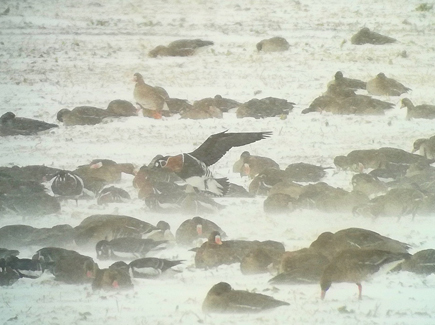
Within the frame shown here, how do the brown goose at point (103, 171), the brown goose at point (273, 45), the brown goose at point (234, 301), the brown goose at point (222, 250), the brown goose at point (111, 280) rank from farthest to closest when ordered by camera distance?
1. the brown goose at point (273, 45)
2. the brown goose at point (103, 171)
3. the brown goose at point (222, 250)
4. the brown goose at point (111, 280)
5. the brown goose at point (234, 301)

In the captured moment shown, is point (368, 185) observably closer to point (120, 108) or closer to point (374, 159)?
point (374, 159)

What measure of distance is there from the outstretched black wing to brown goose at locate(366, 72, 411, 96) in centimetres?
350

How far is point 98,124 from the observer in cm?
976

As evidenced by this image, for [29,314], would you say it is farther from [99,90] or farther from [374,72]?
[374,72]

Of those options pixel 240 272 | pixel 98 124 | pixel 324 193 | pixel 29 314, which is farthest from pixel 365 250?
pixel 98 124

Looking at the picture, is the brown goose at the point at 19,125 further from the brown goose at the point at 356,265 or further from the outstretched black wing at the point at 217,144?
the brown goose at the point at 356,265

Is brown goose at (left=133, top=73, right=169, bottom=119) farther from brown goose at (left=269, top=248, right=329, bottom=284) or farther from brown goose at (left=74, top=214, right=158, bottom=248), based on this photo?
brown goose at (left=269, top=248, right=329, bottom=284)

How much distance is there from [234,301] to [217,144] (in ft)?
9.72

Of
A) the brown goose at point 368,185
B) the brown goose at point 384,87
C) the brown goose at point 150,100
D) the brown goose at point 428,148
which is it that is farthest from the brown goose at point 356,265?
the brown goose at point 384,87

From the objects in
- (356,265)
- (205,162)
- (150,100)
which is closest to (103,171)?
(205,162)

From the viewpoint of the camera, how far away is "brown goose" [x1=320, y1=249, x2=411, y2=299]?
17.7 ft

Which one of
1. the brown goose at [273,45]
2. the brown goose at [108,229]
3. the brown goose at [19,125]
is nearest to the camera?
the brown goose at [108,229]

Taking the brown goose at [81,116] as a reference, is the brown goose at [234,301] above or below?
below

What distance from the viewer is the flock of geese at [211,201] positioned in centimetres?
561
